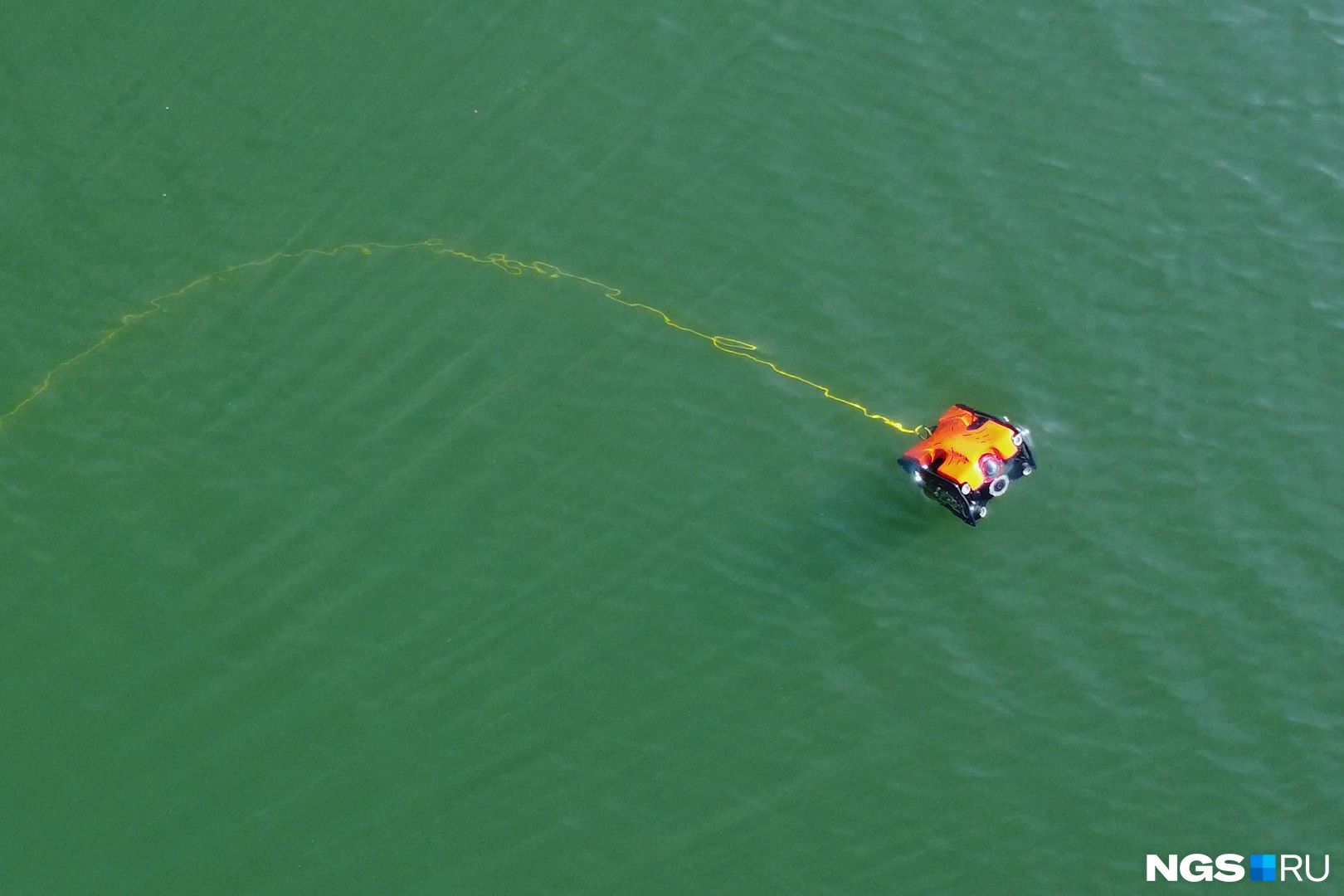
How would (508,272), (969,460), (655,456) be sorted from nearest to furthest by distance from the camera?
(969,460) < (655,456) < (508,272)

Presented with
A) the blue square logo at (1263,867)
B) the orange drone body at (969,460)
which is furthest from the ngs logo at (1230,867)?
the orange drone body at (969,460)

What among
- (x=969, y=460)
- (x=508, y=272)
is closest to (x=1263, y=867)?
(x=969, y=460)

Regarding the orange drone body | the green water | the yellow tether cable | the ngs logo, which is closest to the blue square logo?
the ngs logo

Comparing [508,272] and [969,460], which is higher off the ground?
[508,272]

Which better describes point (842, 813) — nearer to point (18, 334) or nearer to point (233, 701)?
point (233, 701)

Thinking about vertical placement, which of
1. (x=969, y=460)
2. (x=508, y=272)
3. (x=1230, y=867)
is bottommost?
(x=1230, y=867)

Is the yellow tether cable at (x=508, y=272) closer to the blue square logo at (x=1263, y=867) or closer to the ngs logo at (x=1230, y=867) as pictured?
the ngs logo at (x=1230, y=867)

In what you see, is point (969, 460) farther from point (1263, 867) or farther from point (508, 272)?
point (508, 272)
